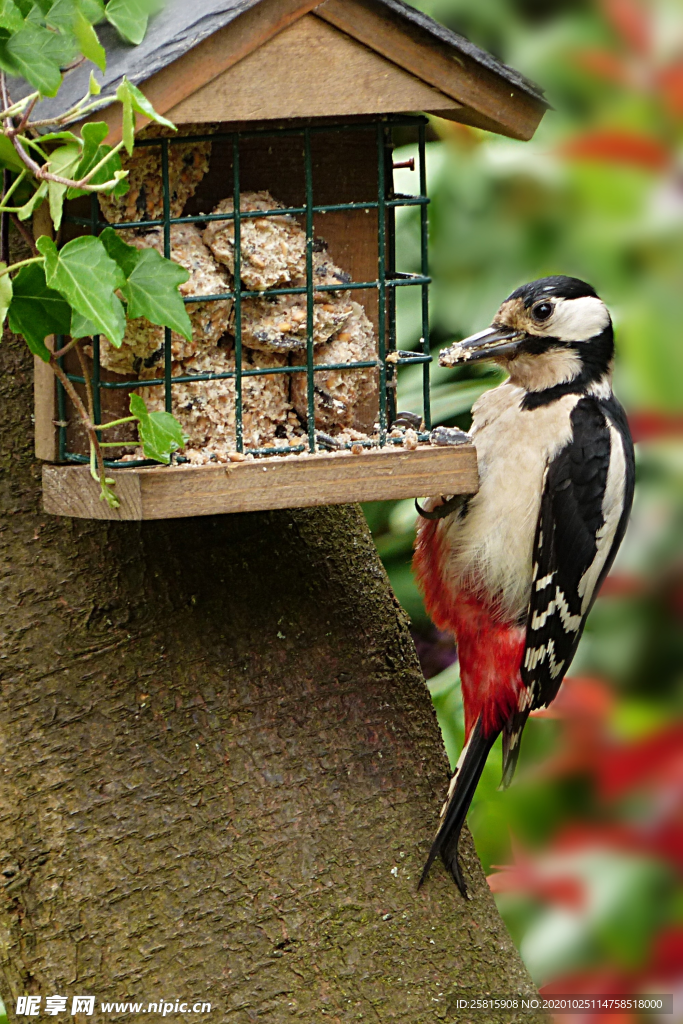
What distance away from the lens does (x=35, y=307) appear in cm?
132

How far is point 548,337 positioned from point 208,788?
912mm

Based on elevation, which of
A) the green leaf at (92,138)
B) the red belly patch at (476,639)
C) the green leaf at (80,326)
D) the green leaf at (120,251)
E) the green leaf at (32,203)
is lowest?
the red belly patch at (476,639)

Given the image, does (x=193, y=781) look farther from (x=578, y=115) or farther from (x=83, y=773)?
(x=578, y=115)

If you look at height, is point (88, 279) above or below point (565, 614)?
above

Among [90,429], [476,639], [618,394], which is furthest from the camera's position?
[618,394]

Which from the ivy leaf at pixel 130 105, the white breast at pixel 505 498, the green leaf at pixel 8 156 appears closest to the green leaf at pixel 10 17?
the green leaf at pixel 8 156

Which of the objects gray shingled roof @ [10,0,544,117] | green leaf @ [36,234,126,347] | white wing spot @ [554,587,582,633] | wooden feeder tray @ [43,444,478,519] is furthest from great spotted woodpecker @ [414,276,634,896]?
green leaf @ [36,234,126,347]

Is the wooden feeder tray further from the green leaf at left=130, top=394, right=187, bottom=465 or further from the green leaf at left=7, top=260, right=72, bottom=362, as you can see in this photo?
the green leaf at left=7, top=260, right=72, bottom=362

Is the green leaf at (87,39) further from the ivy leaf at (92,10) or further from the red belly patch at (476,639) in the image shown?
the red belly patch at (476,639)

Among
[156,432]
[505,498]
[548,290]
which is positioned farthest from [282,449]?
[548,290]

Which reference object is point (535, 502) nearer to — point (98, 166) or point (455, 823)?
point (455, 823)

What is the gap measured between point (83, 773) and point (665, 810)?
1.03 metres

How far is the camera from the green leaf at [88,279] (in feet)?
3.94

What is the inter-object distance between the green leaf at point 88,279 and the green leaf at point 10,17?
9.3 inches
